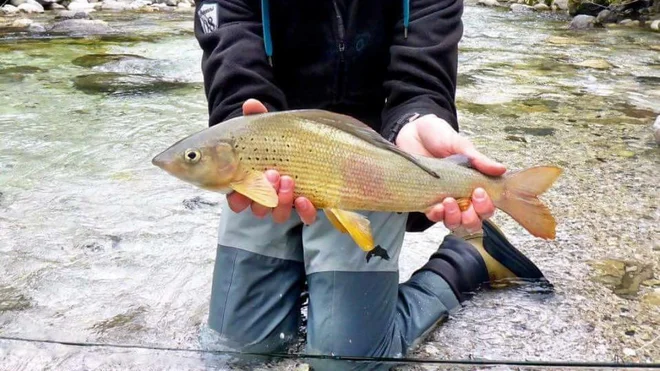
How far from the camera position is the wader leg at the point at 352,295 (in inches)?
73.0

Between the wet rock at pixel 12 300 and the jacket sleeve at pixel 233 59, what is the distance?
0.75 metres

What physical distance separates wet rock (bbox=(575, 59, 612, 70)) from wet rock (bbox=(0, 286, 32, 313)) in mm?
5417

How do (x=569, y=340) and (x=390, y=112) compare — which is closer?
(x=569, y=340)

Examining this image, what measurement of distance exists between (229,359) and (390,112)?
0.81 m

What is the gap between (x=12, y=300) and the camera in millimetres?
2131

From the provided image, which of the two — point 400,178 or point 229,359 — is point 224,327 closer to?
point 229,359

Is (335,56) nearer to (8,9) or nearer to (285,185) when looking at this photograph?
(285,185)

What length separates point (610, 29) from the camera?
32.5 feet

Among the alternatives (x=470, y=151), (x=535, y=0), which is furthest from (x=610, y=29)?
(x=470, y=151)

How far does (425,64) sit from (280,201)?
2.67 feet

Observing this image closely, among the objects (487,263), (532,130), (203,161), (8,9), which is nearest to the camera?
(203,161)

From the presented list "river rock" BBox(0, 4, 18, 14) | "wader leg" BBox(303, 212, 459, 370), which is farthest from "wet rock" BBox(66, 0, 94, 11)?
"wader leg" BBox(303, 212, 459, 370)

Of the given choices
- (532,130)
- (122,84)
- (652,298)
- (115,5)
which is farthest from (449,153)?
(115,5)

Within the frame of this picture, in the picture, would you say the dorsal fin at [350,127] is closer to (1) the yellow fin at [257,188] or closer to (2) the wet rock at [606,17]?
(1) the yellow fin at [257,188]
